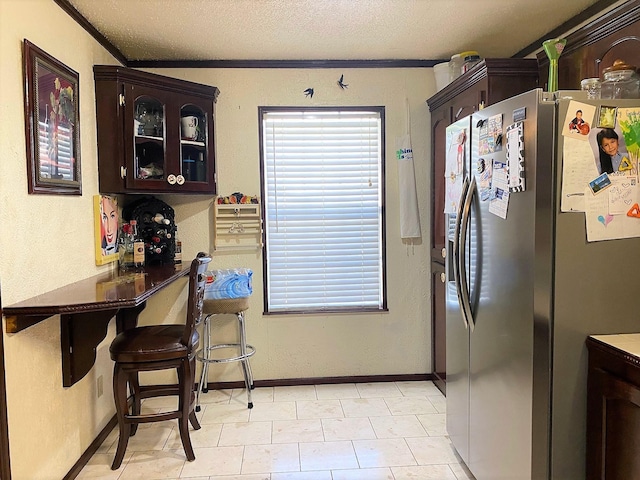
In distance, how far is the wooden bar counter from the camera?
185 cm

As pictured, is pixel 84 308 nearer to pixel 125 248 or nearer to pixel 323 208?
pixel 125 248

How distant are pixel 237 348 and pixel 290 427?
0.82 metres

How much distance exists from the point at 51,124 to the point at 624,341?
2.52 m

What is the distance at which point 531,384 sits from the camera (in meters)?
1.70

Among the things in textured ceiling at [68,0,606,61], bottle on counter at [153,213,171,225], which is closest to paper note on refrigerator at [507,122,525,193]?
textured ceiling at [68,0,606,61]

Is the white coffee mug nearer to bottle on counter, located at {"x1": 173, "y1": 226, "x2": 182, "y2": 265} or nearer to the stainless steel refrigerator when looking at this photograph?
bottle on counter, located at {"x1": 173, "y1": 226, "x2": 182, "y2": 265}

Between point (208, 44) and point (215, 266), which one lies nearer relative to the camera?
point (208, 44)

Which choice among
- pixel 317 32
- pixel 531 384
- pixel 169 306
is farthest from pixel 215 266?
pixel 531 384

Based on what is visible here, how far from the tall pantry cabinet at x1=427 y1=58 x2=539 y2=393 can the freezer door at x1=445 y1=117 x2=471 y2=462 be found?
0.42 metres

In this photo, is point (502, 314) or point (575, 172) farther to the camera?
point (502, 314)

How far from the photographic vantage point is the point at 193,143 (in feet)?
10.2

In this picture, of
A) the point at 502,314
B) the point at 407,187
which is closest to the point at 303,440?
the point at 502,314

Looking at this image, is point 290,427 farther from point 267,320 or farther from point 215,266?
point 215,266

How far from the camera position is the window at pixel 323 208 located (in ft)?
11.3
